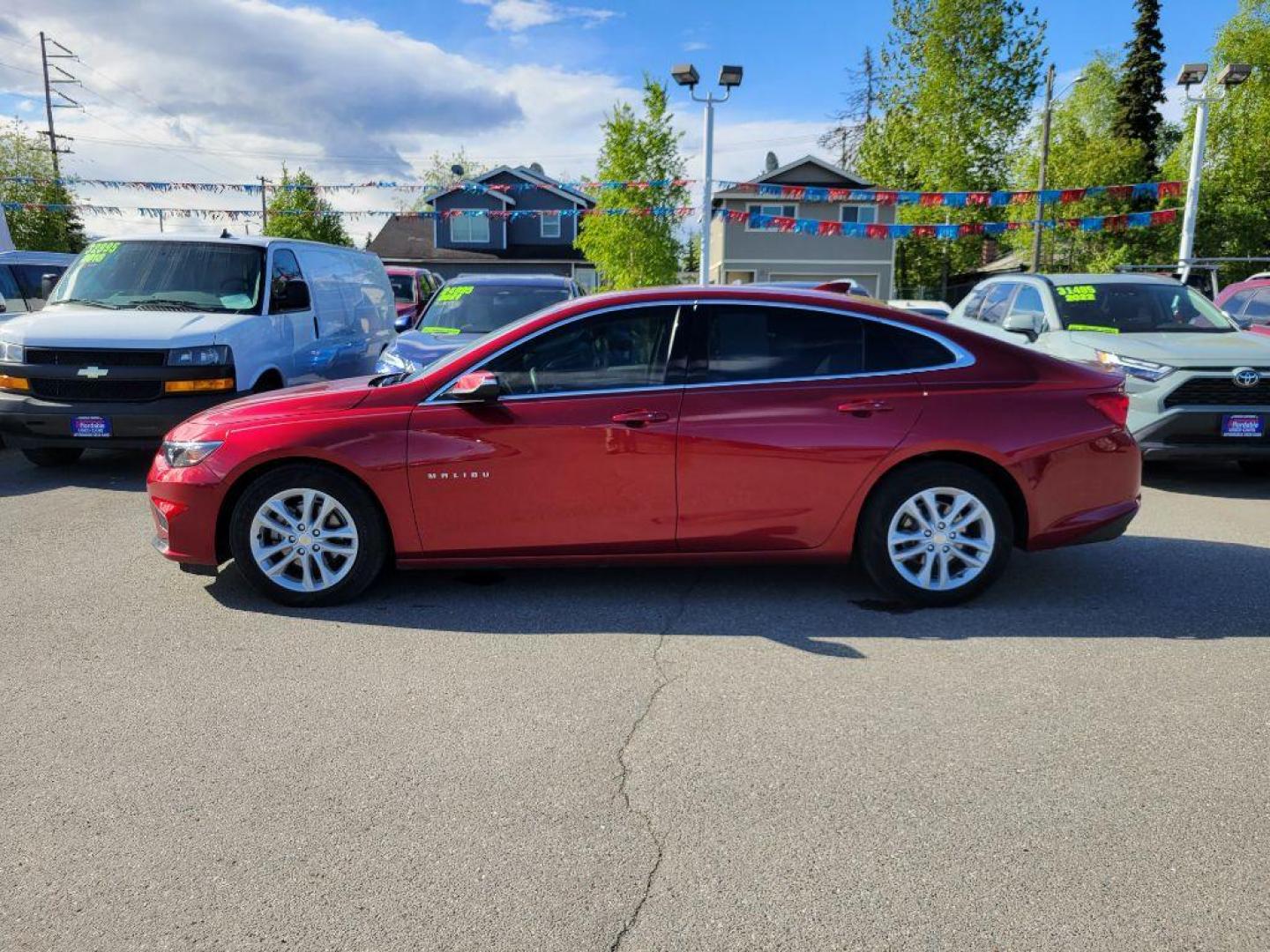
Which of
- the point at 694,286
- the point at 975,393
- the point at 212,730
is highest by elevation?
the point at 694,286

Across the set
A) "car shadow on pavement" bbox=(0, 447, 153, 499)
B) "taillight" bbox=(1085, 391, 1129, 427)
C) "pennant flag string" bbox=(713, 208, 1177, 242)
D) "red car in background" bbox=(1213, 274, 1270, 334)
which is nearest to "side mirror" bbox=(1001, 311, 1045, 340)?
"red car in background" bbox=(1213, 274, 1270, 334)

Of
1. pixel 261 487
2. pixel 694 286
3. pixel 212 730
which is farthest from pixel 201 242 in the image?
pixel 212 730

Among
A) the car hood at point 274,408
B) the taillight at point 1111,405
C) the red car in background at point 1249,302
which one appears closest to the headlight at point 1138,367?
the taillight at point 1111,405

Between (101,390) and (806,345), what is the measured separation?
18.5 ft

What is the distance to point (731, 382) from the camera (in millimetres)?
4672

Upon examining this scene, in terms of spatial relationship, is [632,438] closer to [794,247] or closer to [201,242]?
[201,242]

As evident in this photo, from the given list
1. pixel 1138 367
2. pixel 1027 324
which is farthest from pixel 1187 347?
pixel 1027 324

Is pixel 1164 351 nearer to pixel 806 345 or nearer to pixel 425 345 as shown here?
pixel 806 345

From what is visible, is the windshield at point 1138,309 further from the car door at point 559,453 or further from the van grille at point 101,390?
the van grille at point 101,390

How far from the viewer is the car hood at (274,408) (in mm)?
4672

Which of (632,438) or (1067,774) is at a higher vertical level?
(632,438)

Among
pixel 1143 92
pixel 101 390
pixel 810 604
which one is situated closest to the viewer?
pixel 810 604

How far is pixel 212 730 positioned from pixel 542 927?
169cm

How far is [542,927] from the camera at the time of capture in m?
2.36
